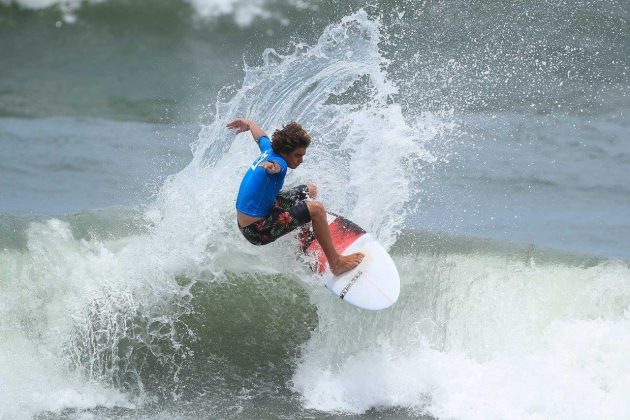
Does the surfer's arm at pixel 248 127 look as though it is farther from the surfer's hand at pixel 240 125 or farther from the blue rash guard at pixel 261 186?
the blue rash guard at pixel 261 186

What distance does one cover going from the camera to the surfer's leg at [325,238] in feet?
20.8

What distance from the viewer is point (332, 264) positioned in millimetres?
6621

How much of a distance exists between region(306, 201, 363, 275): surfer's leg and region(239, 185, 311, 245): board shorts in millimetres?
56

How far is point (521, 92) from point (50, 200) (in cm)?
823

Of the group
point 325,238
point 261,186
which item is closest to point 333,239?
point 325,238

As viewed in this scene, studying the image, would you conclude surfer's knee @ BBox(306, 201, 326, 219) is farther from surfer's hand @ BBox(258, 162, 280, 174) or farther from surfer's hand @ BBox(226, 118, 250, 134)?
surfer's hand @ BBox(226, 118, 250, 134)

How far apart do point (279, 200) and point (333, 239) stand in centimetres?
72

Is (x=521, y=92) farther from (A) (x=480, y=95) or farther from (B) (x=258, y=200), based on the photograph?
(B) (x=258, y=200)

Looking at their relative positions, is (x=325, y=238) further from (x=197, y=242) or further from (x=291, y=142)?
(x=197, y=242)

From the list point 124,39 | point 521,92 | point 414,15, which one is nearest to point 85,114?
point 124,39

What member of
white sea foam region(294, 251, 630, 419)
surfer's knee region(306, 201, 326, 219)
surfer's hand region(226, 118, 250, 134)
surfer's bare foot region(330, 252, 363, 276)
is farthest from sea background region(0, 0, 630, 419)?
surfer's hand region(226, 118, 250, 134)

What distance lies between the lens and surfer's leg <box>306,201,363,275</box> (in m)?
6.35

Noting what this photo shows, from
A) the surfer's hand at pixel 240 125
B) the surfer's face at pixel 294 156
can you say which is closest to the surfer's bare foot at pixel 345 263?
the surfer's face at pixel 294 156

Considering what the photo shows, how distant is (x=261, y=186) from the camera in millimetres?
6242
